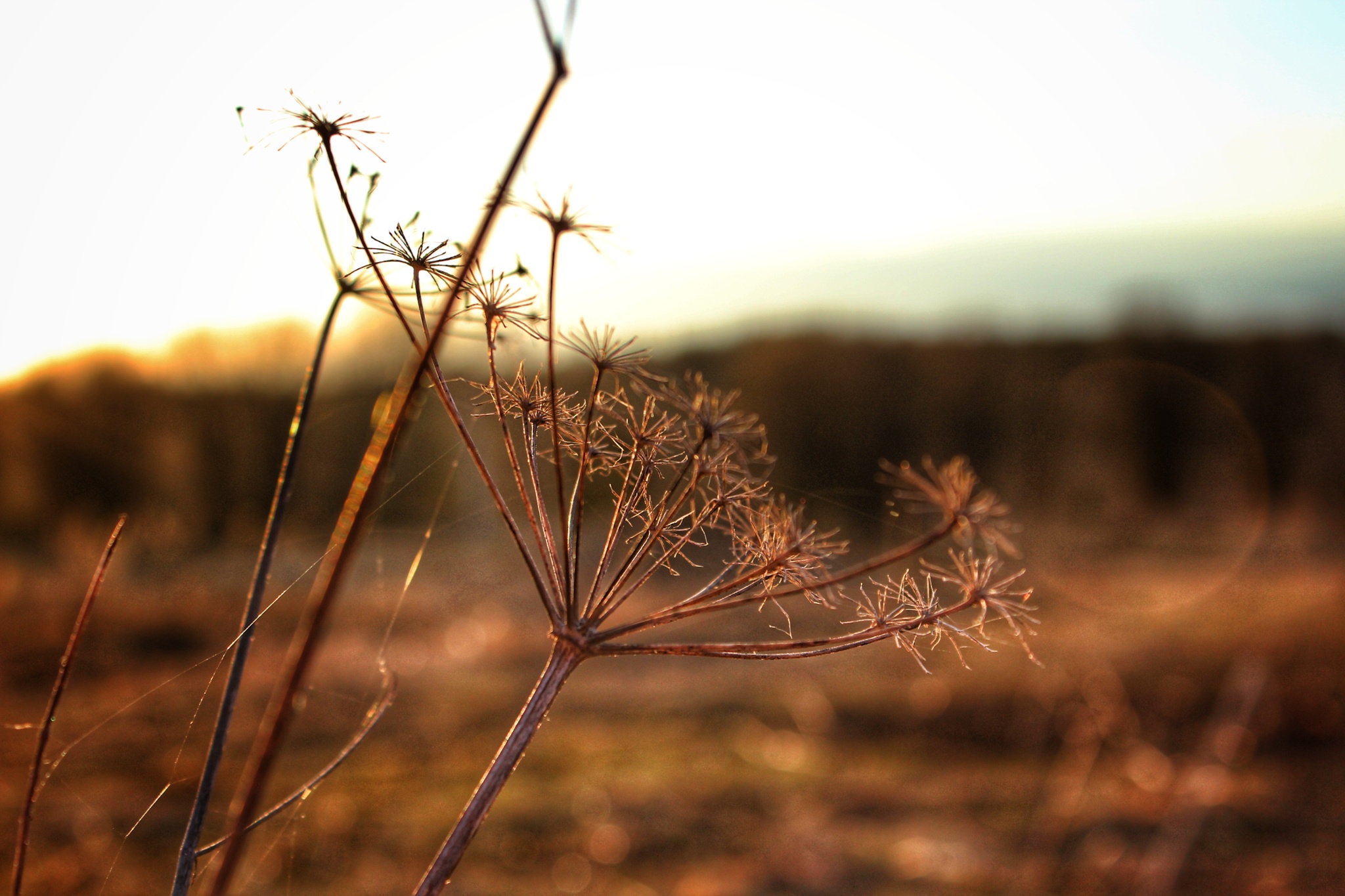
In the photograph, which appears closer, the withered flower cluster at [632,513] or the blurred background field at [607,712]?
the withered flower cluster at [632,513]

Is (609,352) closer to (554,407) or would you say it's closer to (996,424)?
(554,407)

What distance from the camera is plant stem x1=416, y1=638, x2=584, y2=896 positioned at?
2.13 ft

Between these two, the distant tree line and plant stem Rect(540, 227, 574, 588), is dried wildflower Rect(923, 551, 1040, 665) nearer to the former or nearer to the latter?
plant stem Rect(540, 227, 574, 588)

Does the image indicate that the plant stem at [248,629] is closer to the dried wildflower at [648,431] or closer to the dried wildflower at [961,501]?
the dried wildflower at [648,431]

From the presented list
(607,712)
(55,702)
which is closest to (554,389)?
(55,702)

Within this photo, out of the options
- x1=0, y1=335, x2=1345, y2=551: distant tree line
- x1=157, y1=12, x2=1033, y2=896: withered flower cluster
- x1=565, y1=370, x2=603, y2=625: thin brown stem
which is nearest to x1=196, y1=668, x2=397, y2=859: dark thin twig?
x1=157, y1=12, x2=1033, y2=896: withered flower cluster

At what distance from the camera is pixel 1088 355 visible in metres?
33.9

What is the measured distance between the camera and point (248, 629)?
78 centimetres

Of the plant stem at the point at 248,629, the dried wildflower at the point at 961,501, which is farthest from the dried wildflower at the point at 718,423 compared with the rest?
the plant stem at the point at 248,629

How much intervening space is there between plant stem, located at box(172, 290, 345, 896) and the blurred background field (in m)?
0.24

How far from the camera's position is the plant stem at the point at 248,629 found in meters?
0.74

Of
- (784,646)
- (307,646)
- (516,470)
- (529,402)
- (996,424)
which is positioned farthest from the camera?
(996,424)

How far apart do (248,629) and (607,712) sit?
1346 cm

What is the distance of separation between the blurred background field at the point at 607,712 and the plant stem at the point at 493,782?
393 millimetres
